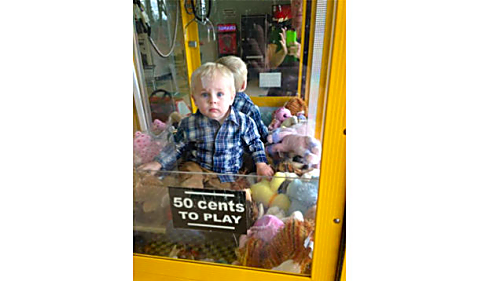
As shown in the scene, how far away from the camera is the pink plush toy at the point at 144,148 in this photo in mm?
890

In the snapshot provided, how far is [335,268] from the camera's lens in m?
0.79

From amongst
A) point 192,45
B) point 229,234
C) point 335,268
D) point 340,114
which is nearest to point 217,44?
point 192,45

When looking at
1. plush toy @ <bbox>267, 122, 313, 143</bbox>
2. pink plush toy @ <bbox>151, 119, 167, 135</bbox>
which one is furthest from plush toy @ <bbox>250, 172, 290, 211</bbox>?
pink plush toy @ <bbox>151, 119, 167, 135</bbox>

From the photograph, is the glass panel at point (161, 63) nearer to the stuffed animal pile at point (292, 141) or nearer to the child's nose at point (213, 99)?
the child's nose at point (213, 99)

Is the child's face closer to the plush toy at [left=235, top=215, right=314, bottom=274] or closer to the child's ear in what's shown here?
the child's ear

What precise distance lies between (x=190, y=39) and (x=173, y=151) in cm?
37

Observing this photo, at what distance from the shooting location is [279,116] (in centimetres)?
91

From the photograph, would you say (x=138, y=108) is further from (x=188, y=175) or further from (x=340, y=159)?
(x=340, y=159)

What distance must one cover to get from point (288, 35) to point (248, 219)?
588 mm

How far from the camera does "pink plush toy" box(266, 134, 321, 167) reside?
80cm

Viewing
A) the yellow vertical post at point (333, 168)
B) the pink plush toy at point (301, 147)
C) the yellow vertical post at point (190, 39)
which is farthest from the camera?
the yellow vertical post at point (190, 39)

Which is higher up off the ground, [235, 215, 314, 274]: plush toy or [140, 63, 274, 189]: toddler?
[140, 63, 274, 189]: toddler

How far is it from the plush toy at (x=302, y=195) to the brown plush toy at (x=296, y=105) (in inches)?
8.2

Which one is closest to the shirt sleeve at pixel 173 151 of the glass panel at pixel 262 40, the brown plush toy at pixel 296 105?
the glass panel at pixel 262 40
